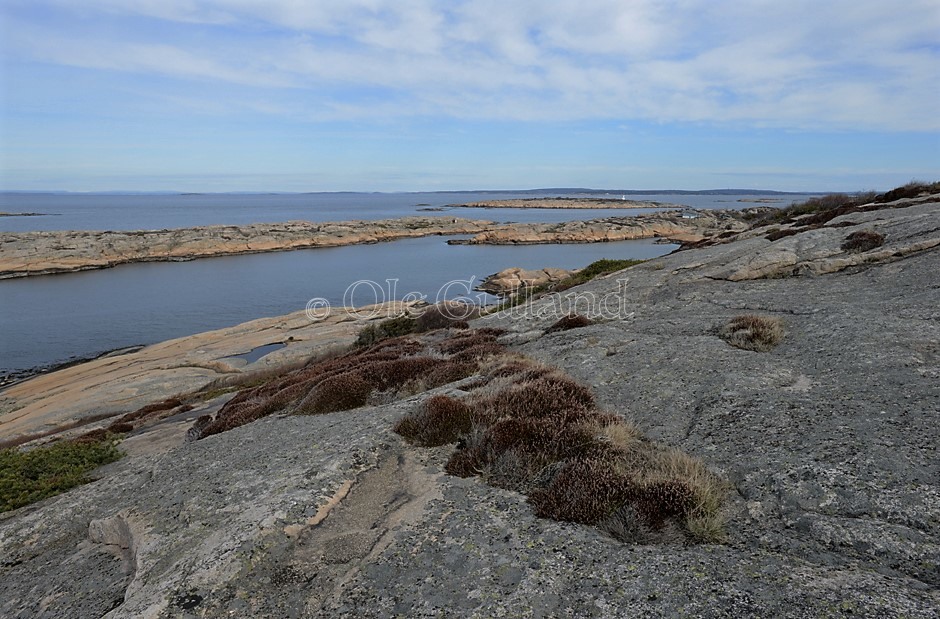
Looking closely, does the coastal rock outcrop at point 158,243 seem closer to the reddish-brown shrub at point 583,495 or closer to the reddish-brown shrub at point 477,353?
the reddish-brown shrub at point 477,353

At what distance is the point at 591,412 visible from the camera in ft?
26.0

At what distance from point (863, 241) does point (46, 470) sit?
2420 cm

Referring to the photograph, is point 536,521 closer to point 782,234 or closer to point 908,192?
point 782,234

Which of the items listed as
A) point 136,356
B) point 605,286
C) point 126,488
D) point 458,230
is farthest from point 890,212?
point 458,230

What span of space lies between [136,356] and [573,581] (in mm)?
39644

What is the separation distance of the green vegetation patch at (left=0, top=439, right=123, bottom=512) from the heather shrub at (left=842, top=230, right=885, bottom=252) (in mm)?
22951

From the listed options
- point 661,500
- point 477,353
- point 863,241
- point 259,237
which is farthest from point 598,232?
point 661,500

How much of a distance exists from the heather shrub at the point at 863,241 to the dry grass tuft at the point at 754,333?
856 cm

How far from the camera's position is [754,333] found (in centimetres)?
1123

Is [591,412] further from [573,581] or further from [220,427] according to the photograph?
[220,427]

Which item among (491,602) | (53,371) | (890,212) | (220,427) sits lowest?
(53,371)

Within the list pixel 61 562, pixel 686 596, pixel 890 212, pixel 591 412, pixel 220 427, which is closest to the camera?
pixel 686 596

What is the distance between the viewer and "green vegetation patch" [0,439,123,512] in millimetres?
10146

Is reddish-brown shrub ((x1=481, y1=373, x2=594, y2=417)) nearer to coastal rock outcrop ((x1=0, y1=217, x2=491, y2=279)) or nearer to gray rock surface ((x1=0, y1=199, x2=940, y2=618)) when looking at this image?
gray rock surface ((x1=0, y1=199, x2=940, y2=618))
